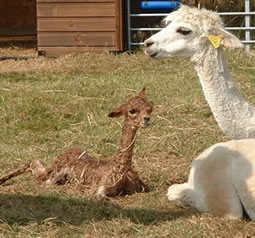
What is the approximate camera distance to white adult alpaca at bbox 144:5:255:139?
5.76m

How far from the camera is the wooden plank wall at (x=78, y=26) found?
1231cm

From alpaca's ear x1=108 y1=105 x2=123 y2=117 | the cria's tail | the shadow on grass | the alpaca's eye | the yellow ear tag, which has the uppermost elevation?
the alpaca's eye

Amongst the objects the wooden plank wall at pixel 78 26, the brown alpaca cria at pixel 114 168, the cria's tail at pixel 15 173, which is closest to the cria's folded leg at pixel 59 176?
the brown alpaca cria at pixel 114 168

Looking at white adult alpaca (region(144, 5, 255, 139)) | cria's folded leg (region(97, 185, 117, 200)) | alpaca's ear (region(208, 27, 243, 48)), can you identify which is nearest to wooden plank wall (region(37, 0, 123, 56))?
white adult alpaca (region(144, 5, 255, 139))

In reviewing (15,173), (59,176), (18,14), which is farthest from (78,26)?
(59,176)

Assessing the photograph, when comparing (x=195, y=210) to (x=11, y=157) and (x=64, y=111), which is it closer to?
(x=11, y=157)

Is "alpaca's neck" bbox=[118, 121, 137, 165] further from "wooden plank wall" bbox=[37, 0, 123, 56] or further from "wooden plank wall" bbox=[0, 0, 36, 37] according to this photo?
"wooden plank wall" bbox=[0, 0, 36, 37]

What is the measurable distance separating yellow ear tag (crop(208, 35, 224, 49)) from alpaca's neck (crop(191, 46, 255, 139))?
80mm

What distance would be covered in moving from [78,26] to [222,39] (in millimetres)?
6862

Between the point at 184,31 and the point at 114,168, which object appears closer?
the point at 114,168

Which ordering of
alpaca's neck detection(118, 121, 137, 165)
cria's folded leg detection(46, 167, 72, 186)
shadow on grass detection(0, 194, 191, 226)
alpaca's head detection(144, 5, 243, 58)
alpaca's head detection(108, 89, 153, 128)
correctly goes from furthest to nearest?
1. alpaca's head detection(144, 5, 243, 58)
2. cria's folded leg detection(46, 167, 72, 186)
3. alpaca's neck detection(118, 121, 137, 165)
4. alpaca's head detection(108, 89, 153, 128)
5. shadow on grass detection(0, 194, 191, 226)

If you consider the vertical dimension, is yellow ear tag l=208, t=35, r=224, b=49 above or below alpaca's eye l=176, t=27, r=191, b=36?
below

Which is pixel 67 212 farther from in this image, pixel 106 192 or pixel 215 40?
pixel 215 40

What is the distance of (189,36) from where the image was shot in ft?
19.8
